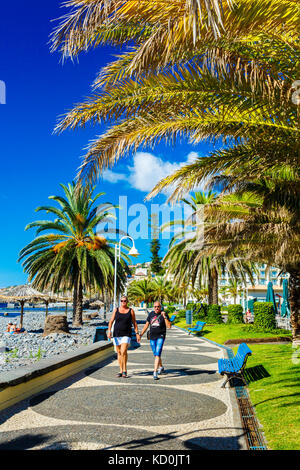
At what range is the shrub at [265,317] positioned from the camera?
17.8 meters

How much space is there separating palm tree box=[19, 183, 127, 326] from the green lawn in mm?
13996

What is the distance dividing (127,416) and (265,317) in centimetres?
1421

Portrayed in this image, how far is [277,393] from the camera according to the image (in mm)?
6125

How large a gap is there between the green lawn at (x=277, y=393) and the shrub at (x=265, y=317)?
6.91 metres

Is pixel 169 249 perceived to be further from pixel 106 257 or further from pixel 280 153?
pixel 280 153

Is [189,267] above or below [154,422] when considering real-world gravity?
above

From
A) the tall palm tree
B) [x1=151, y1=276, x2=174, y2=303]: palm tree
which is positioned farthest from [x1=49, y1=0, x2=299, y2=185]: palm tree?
[x1=151, y1=276, x2=174, y2=303]: palm tree

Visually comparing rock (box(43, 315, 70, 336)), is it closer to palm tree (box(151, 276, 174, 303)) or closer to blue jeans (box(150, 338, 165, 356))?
blue jeans (box(150, 338, 165, 356))

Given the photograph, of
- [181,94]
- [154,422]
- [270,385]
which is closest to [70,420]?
[154,422]

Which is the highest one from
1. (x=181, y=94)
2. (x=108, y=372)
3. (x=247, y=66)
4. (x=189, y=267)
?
(x=247, y=66)

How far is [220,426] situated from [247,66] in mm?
5178

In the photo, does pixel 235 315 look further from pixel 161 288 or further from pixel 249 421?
pixel 161 288
